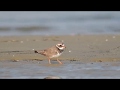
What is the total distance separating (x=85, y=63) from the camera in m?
11.5

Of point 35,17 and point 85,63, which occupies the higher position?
point 35,17

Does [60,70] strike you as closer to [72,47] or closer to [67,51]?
[67,51]

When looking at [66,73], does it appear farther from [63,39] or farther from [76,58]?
[63,39]

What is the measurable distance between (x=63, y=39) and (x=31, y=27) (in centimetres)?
604

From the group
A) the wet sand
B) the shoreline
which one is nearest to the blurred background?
the shoreline

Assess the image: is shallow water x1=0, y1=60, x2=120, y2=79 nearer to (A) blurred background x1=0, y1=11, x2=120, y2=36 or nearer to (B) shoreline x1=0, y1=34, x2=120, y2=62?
(B) shoreline x1=0, y1=34, x2=120, y2=62

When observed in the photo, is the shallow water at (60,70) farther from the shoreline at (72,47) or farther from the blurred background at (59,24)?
the blurred background at (59,24)

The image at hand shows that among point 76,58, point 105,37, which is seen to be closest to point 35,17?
point 105,37

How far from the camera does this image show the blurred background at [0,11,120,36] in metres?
20.2

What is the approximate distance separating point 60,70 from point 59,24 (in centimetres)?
1314
